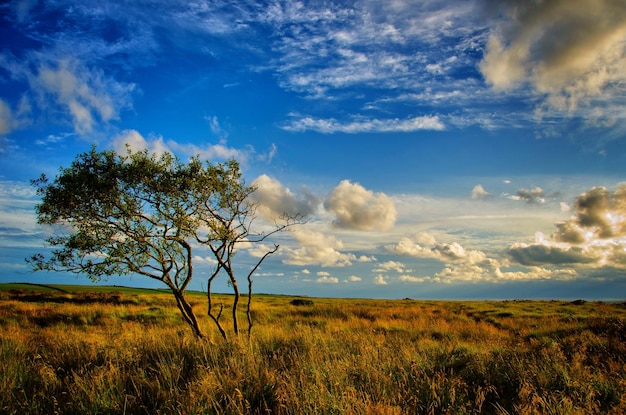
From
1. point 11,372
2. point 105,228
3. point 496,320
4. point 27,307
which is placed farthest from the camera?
point 496,320

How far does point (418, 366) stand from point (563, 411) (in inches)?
142

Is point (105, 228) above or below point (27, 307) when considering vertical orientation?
above

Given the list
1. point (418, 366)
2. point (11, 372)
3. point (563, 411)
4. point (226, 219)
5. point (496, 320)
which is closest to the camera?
point (563, 411)

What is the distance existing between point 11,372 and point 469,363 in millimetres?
11637

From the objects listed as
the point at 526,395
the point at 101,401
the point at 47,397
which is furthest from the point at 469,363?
the point at 47,397

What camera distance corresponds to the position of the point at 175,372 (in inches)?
338

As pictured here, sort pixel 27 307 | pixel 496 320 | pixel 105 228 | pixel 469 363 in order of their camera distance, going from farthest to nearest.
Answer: pixel 496 320 → pixel 27 307 → pixel 105 228 → pixel 469 363

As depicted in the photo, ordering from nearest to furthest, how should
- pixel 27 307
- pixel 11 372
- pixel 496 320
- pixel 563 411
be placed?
pixel 563 411 → pixel 11 372 → pixel 27 307 → pixel 496 320

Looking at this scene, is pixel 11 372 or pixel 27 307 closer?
pixel 11 372

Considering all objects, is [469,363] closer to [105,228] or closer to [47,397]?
[47,397]

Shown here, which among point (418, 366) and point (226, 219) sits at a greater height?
point (226, 219)

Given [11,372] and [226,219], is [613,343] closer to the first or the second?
[226,219]

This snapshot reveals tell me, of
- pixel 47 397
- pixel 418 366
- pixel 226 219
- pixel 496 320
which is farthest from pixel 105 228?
pixel 496 320

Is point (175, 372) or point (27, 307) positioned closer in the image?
point (175, 372)
